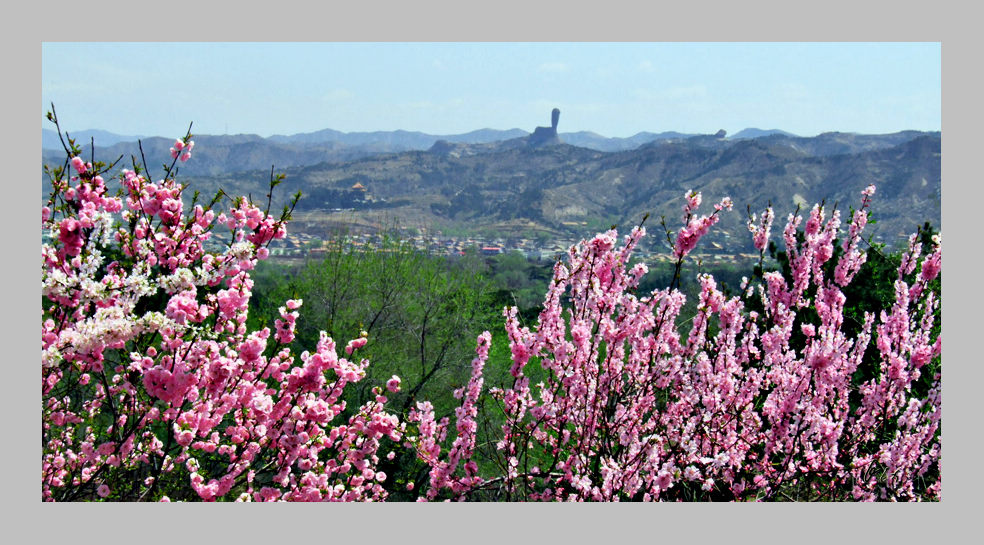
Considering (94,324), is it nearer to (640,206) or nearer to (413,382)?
(413,382)

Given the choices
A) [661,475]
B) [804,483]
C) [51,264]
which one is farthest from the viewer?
[804,483]

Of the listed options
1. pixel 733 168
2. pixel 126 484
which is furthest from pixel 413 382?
pixel 733 168

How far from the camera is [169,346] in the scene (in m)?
2.77

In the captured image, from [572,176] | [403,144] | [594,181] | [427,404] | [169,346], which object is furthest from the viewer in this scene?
[403,144]

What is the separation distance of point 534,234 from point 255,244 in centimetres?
7807

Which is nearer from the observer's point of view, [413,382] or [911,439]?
[911,439]

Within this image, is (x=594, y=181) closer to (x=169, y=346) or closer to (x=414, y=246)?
(x=414, y=246)

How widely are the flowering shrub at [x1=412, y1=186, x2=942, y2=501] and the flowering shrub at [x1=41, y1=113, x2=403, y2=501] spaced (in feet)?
3.27

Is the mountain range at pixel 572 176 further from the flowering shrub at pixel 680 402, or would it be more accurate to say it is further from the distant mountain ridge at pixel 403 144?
the flowering shrub at pixel 680 402

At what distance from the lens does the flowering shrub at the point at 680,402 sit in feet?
11.7

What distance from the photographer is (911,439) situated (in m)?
3.76

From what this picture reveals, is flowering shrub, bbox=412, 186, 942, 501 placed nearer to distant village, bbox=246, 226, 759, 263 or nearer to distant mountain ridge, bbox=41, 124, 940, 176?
distant village, bbox=246, 226, 759, 263

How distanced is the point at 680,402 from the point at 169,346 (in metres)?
3.01

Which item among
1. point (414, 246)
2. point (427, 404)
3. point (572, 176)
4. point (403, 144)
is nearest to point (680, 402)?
point (427, 404)
